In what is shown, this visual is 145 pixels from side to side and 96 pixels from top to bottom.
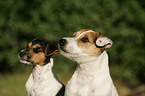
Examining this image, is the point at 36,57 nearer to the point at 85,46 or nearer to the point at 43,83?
the point at 43,83

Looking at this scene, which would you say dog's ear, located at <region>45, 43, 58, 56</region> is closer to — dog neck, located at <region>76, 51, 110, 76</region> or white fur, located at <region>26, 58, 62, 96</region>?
white fur, located at <region>26, 58, 62, 96</region>

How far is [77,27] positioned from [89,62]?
6888 mm

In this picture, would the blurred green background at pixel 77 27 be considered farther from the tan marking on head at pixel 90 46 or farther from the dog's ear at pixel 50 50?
the tan marking on head at pixel 90 46

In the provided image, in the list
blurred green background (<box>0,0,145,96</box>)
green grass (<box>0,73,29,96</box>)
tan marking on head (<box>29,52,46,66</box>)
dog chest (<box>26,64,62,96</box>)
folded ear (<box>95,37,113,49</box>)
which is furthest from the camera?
blurred green background (<box>0,0,145,96</box>)

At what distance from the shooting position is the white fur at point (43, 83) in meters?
4.55

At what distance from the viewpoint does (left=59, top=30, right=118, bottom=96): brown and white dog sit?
387cm

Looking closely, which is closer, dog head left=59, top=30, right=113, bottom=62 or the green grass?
dog head left=59, top=30, right=113, bottom=62

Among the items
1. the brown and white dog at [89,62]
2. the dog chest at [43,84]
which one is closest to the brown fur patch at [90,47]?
the brown and white dog at [89,62]

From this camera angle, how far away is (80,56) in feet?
12.7

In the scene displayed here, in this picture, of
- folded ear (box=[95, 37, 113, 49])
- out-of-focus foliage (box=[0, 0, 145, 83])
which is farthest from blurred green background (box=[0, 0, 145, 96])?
folded ear (box=[95, 37, 113, 49])

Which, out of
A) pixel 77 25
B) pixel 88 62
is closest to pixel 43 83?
pixel 88 62

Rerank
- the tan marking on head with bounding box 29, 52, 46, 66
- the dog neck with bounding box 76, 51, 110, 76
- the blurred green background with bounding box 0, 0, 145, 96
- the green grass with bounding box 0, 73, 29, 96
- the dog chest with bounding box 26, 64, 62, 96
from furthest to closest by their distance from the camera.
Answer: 1. the blurred green background with bounding box 0, 0, 145, 96
2. the green grass with bounding box 0, 73, 29, 96
3. the tan marking on head with bounding box 29, 52, 46, 66
4. the dog chest with bounding box 26, 64, 62, 96
5. the dog neck with bounding box 76, 51, 110, 76

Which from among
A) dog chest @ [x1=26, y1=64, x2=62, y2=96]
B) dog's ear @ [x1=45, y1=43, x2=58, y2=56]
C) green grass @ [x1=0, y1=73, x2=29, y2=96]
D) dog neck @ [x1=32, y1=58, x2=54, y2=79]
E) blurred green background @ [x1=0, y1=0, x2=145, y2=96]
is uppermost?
dog's ear @ [x1=45, y1=43, x2=58, y2=56]

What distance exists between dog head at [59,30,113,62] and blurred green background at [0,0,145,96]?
6781 millimetres
